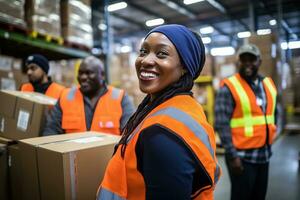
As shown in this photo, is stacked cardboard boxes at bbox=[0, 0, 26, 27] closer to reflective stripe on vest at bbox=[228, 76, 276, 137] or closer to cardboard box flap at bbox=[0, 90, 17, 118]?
cardboard box flap at bbox=[0, 90, 17, 118]

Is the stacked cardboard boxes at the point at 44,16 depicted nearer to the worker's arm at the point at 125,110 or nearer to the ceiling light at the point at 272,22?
the worker's arm at the point at 125,110

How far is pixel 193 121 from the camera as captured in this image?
112cm

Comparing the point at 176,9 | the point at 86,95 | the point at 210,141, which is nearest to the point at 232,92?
the point at 86,95

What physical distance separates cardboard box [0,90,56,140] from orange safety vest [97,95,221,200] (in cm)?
136

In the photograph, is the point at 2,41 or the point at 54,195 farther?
the point at 2,41

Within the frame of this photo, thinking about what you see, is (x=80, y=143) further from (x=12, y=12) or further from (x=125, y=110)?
(x=12, y=12)

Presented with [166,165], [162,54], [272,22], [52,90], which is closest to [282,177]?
[52,90]

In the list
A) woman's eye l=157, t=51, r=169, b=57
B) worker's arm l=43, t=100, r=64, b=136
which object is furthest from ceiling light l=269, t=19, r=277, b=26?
woman's eye l=157, t=51, r=169, b=57

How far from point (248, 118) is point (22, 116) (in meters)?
2.06

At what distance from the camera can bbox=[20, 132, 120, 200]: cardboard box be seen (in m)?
1.52

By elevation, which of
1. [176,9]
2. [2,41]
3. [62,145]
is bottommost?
[62,145]

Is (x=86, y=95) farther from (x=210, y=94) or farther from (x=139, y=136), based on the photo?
(x=210, y=94)

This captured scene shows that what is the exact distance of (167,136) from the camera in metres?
1.01

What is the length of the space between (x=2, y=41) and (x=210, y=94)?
5.33 m
